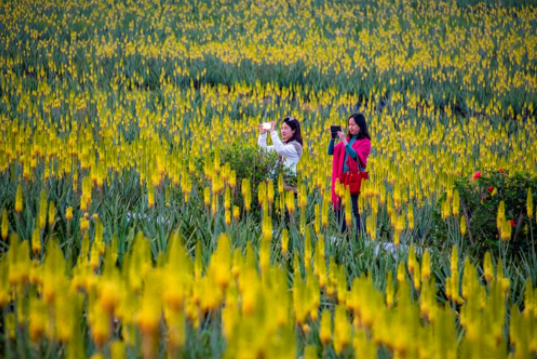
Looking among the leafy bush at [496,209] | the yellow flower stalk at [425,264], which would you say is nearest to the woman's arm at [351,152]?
the leafy bush at [496,209]

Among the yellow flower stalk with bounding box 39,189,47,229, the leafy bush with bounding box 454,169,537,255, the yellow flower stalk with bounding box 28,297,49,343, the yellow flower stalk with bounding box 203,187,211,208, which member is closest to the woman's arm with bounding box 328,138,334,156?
the leafy bush with bounding box 454,169,537,255

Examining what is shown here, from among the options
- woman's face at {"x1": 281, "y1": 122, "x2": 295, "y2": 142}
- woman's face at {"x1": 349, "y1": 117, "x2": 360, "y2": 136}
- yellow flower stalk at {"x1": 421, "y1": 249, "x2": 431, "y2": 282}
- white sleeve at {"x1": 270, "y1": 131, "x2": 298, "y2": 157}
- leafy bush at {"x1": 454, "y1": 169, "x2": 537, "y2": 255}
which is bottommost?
leafy bush at {"x1": 454, "y1": 169, "x2": 537, "y2": 255}

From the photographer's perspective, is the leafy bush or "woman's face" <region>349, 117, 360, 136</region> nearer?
the leafy bush

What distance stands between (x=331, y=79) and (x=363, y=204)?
8650 millimetres

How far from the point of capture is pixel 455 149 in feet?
24.9

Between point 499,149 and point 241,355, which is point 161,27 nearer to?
point 499,149

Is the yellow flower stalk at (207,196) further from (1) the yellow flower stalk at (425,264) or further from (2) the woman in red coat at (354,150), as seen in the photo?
(2) the woman in red coat at (354,150)

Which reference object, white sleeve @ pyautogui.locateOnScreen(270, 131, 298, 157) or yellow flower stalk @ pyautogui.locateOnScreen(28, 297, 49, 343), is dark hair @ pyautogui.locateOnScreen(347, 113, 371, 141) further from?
yellow flower stalk @ pyautogui.locateOnScreen(28, 297, 49, 343)

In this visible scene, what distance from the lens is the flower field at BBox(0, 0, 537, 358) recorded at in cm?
158

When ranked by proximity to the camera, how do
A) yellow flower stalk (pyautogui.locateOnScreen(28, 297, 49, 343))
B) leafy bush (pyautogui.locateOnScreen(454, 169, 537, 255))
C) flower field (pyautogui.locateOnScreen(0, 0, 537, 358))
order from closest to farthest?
yellow flower stalk (pyautogui.locateOnScreen(28, 297, 49, 343)), flower field (pyautogui.locateOnScreen(0, 0, 537, 358)), leafy bush (pyautogui.locateOnScreen(454, 169, 537, 255))

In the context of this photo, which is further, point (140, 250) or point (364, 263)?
point (364, 263)

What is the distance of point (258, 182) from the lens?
5082 mm

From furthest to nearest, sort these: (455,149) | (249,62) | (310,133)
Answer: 1. (249,62)
2. (310,133)
3. (455,149)

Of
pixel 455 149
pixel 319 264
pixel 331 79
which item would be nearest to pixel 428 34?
pixel 331 79
